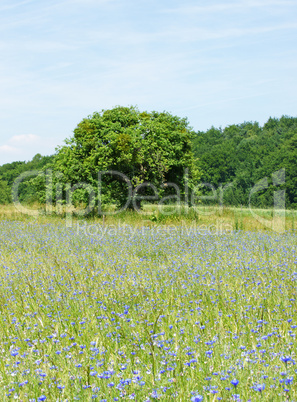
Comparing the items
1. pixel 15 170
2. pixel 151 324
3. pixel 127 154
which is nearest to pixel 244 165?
pixel 15 170

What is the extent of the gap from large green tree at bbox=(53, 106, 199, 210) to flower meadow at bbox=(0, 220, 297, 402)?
9837 mm

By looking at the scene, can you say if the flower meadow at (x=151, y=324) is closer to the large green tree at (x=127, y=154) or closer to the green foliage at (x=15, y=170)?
the large green tree at (x=127, y=154)

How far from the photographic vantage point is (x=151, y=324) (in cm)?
362

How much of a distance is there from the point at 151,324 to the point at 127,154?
14637 millimetres

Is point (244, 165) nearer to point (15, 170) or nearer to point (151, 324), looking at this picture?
point (15, 170)

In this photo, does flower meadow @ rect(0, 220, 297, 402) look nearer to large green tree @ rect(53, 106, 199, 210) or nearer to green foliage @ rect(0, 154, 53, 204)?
large green tree @ rect(53, 106, 199, 210)

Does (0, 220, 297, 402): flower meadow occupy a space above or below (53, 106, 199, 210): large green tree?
below

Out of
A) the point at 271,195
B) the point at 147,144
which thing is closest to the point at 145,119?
the point at 147,144

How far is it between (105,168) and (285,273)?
45.3 ft

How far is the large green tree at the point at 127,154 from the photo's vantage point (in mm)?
18188

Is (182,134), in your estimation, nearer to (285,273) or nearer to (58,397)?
(285,273)

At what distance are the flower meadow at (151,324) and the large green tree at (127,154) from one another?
984 cm

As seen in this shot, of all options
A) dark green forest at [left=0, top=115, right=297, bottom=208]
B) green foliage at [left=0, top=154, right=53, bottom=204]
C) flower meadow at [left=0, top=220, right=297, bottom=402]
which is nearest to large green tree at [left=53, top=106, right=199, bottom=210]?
flower meadow at [left=0, top=220, right=297, bottom=402]

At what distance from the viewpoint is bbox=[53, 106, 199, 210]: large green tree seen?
1819 cm
